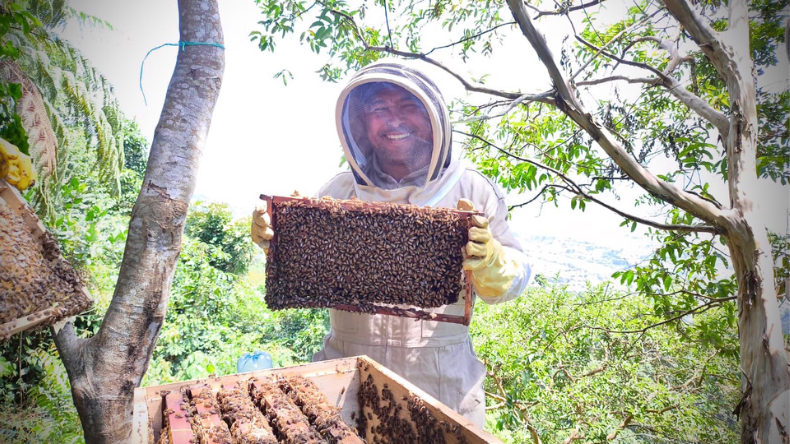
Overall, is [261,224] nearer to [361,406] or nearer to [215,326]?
[361,406]

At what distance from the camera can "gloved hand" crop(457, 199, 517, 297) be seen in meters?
2.16

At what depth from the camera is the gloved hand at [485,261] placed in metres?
2.16

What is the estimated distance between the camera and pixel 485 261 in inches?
87.5

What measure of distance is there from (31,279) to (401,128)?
7.00 feet

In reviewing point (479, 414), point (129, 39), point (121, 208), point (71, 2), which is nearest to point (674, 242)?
point (479, 414)

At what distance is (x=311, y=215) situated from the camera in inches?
90.4

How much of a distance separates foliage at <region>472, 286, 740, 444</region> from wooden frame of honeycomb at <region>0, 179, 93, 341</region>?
14.3ft

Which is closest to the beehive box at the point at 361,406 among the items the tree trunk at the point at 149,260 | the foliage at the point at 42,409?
the tree trunk at the point at 149,260

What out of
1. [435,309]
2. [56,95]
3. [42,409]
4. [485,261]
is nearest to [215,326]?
[42,409]

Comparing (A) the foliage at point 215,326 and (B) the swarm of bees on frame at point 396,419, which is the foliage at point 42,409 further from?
(B) the swarm of bees on frame at point 396,419

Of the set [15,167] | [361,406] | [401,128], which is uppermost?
[401,128]

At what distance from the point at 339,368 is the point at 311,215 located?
33.1 inches

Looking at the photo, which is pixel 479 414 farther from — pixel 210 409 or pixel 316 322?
pixel 316 322

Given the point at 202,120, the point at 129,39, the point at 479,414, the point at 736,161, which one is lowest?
the point at 479,414
